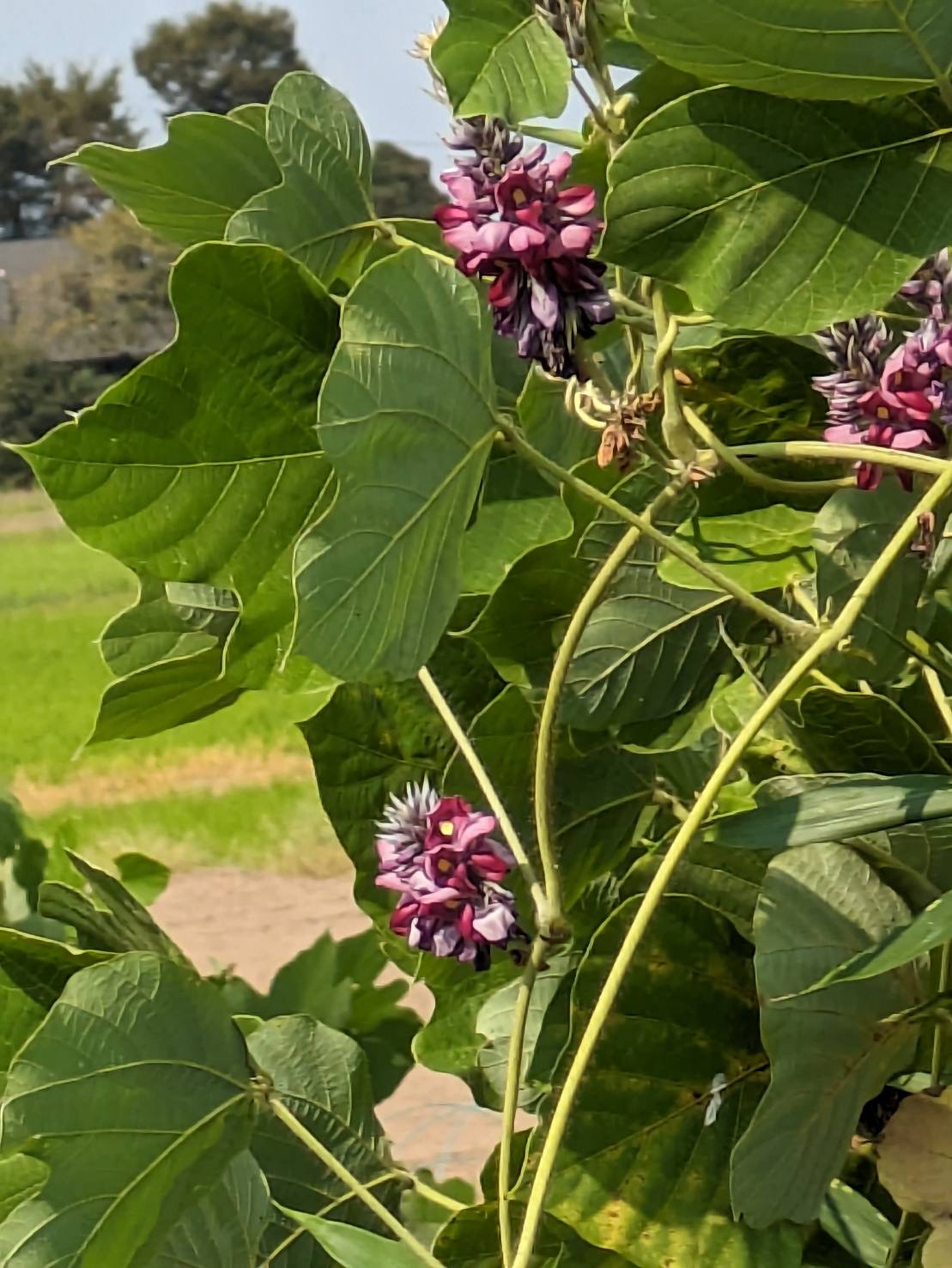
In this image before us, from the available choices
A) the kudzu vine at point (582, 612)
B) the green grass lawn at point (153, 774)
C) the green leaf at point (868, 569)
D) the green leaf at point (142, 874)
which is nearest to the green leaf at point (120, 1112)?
the kudzu vine at point (582, 612)

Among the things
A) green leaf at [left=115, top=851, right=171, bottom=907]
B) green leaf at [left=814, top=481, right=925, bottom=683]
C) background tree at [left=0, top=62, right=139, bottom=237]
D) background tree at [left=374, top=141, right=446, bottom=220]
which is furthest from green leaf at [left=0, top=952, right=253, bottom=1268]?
background tree at [left=0, top=62, right=139, bottom=237]

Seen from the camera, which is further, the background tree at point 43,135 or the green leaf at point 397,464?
the background tree at point 43,135

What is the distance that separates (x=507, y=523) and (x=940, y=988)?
0.09m

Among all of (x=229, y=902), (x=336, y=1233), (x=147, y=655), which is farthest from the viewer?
(x=229, y=902)

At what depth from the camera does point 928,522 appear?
0.56 ft

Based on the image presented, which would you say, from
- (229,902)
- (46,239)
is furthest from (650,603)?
(46,239)

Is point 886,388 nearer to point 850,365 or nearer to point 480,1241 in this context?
point 850,365

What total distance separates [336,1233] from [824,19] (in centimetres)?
15

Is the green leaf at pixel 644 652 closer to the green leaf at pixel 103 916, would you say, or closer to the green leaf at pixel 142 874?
the green leaf at pixel 103 916

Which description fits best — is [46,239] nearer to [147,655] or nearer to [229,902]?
[229,902]

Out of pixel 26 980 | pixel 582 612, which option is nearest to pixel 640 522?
pixel 582 612

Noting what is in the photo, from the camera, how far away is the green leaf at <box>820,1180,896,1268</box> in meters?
0.21

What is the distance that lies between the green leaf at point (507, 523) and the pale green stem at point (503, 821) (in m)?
0.02

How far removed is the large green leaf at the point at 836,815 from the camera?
0.53ft
